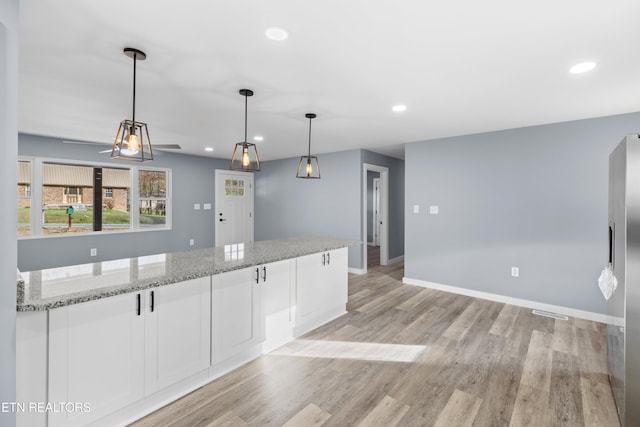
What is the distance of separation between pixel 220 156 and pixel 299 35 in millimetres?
5424

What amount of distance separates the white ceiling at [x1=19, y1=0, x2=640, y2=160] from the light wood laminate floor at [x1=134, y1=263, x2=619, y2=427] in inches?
93.8

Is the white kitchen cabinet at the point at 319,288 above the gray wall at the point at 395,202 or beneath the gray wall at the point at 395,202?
beneath

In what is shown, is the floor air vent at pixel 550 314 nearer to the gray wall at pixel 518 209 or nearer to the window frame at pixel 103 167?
the gray wall at pixel 518 209

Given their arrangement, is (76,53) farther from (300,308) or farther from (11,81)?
(300,308)

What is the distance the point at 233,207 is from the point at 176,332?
18.3ft

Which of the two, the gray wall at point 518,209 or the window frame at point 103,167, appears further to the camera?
the window frame at point 103,167

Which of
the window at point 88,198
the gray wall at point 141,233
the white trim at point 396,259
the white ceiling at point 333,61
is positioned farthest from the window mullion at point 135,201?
the white trim at point 396,259

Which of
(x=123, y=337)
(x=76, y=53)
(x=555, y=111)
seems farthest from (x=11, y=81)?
(x=555, y=111)

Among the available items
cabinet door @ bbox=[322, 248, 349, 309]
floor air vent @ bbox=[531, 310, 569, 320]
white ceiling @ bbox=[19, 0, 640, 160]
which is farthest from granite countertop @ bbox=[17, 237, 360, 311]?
floor air vent @ bbox=[531, 310, 569, 320]

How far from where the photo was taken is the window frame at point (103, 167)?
4781 mm

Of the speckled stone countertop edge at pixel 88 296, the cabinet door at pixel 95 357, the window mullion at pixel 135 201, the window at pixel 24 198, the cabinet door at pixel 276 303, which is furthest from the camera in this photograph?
the window mullion at pixel 135 201

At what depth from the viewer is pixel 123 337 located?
1794 mm

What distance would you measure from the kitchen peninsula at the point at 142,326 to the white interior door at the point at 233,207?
4563 mm

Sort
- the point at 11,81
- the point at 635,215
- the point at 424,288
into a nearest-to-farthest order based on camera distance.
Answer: the point at 11,81
the point at 635,215
the point at 424,288
